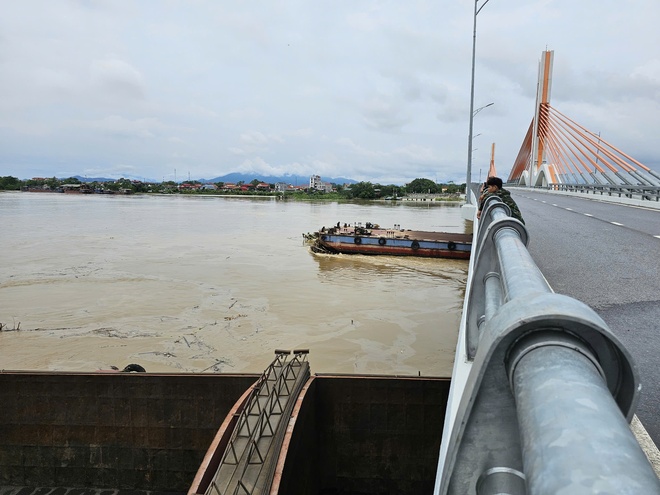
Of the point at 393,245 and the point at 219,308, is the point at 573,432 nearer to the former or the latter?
the point at 219,308

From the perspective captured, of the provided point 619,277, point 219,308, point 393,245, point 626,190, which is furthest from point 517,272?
point 393,245

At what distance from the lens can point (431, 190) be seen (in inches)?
6265

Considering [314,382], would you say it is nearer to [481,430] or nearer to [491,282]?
[491,282]

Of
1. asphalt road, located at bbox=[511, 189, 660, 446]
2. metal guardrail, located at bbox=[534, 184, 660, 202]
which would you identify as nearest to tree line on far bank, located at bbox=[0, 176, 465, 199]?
metal guardrail, located at bbox=[534, 184, 660, 202]

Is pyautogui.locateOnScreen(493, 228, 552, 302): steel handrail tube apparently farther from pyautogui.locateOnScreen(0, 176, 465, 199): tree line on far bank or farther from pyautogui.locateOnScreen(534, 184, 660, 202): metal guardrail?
pyautogui.locateOnScreen(0, 176, 465, 199): tree line on far bank

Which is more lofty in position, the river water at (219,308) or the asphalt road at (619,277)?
the asphalt road at (619,277)

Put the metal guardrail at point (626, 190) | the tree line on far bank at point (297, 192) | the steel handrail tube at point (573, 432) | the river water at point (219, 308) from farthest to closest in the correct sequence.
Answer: the tree line on far bank at point (297, 192) < the metal guardrail at point (626, 190) < the river water at point (219, 308) < the steel handrail tube at point (573, 432)

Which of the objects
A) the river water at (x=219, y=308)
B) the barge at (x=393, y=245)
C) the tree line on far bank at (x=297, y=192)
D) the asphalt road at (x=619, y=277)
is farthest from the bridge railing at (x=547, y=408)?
the tree line on far bank at (x=297, y=192)

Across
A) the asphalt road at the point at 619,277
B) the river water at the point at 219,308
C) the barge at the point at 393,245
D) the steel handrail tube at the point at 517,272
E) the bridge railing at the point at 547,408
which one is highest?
the steel handrail tube at the point at 517,272

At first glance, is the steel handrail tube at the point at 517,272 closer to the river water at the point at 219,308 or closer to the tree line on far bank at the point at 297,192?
the river water at the point at 219,308

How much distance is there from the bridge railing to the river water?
1122cm

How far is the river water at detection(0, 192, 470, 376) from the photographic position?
13148 millimetres

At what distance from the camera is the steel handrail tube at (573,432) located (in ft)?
2.56

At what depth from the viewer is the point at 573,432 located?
89 centimetres
